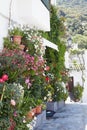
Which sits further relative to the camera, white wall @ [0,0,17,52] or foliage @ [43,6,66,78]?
foliage @ [43,6,66,78]

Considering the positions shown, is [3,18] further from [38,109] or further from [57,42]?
[57,42]

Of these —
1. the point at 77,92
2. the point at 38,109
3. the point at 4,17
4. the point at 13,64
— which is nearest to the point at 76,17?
the point at 77,92

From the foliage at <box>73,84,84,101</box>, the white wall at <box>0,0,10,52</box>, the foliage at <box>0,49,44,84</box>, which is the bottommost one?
the foliage at <box>73,84,84,101</box>

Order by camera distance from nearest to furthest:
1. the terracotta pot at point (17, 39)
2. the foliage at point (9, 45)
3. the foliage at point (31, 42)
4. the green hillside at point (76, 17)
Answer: the foliage at point (9, 45) < the terracotta pot at point (17, 39) < the foliage at point (31, 42) < the green hillside at point (76, 17)

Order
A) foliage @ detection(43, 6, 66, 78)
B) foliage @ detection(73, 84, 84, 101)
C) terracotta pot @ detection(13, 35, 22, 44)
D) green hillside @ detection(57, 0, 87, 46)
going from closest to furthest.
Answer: terracotta pot @ detection(13, 35, 22, 44), foliage @ detection(43, 6, 66, 78), foliage @ detection(73, 84, 84, 101), green hillside @ detection(57, 0, 87, 46)

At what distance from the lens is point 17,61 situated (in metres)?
10.0

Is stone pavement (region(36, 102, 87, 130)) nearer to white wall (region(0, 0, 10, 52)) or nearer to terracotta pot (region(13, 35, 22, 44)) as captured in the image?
terracotta pot (region(13, 35, 22, 44))

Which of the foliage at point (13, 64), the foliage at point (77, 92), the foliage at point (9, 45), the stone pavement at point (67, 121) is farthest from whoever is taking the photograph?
the foliage at point (77, 92)

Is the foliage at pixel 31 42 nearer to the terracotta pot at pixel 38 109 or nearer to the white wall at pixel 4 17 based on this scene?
the white wall at pixel 4 17

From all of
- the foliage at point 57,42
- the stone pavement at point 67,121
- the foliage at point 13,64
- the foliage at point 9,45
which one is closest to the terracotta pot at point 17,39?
the foliage at point 9,45

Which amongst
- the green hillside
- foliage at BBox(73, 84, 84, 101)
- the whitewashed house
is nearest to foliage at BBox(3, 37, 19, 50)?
the whitewashed house

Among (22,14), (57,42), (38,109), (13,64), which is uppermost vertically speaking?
(22,14)

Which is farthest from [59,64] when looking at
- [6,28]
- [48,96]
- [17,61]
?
[17,61]

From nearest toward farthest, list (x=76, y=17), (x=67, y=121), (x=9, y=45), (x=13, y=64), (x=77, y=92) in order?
(x=13, y=64) → (x=9, y=45) → (x=67, y=121) → (x=77, y=92) → (x=76, y=17)
